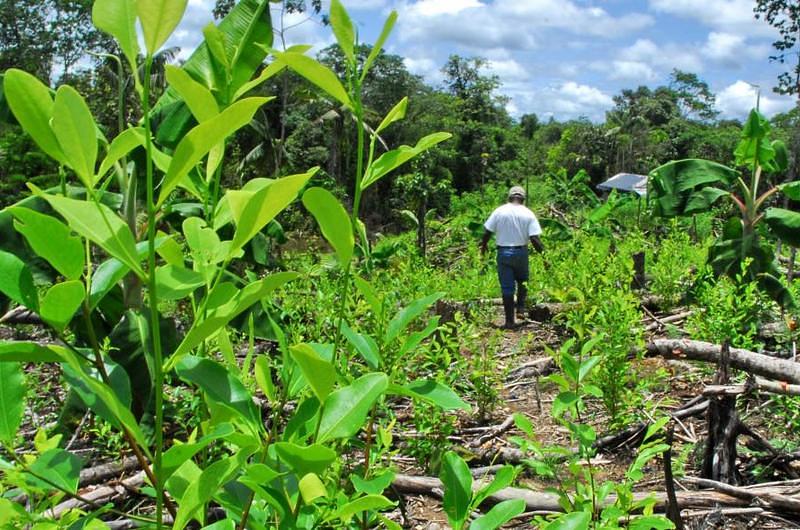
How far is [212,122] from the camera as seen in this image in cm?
58

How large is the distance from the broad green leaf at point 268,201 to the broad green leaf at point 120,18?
16 cm

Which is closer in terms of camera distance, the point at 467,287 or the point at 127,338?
the point at 127,338

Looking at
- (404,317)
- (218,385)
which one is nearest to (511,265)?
(404,317)

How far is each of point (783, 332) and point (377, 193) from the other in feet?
85.7

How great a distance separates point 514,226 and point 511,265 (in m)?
0.38

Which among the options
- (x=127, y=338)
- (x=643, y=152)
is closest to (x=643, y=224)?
(x=127, y=338)

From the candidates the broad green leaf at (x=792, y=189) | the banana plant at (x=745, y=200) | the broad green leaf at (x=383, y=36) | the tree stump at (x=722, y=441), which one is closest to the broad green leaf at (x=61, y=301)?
the broad green leaf at (x=383, y=36)

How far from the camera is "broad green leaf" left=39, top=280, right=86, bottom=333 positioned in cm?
64

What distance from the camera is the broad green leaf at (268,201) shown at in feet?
2.01

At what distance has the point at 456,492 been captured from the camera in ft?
2.81

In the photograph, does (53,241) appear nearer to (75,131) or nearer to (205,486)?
(75,131)

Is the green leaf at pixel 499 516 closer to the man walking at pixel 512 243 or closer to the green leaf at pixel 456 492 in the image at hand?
the green leaf at pixel 456 492

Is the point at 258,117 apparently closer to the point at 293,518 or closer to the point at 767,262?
the point at 293,518

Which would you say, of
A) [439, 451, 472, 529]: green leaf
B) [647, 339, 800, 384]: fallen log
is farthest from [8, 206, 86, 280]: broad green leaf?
[647, 339, 800, 384]: fallen log
